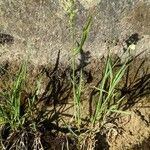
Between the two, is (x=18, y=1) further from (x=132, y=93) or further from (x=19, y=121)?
(x=132, y=93)

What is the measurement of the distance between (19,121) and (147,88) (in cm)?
78

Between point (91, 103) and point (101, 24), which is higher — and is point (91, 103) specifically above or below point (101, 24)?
below

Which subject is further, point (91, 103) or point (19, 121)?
point (91, 103)

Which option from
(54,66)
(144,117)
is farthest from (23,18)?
(144,117)

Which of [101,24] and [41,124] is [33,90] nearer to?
[41,124]

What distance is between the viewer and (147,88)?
254cm

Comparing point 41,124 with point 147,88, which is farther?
point 147,88

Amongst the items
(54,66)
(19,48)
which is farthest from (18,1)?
(54,66)

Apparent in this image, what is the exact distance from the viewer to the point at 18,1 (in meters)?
2.32

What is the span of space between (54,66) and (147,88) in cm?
56

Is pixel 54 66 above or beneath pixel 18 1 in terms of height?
beneath

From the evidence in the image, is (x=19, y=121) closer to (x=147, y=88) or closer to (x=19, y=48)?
(x=19, y=48)

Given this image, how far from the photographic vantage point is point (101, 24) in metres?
2.44

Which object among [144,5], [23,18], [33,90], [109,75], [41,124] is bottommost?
[41,124]
